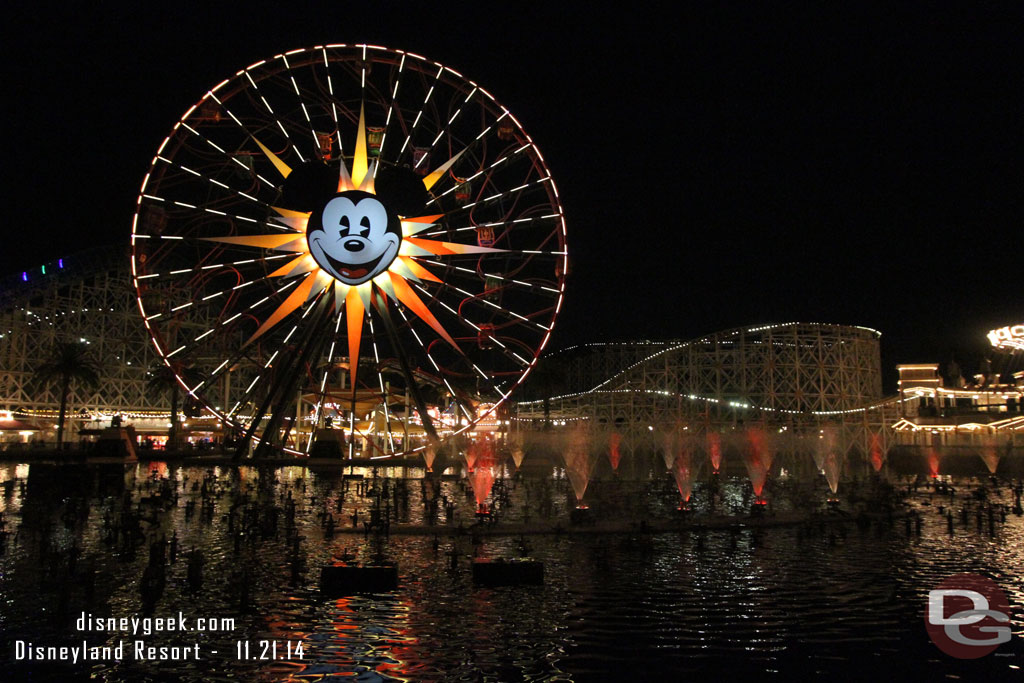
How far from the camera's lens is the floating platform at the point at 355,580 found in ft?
47.3

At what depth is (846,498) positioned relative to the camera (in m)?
31.0

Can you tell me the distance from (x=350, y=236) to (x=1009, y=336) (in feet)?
204

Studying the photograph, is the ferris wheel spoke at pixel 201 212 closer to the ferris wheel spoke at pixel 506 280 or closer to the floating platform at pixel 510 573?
the ferris wheel spoke at pixel 506 280

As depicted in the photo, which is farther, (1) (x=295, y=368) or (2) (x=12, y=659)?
(1) (x=295, y=368)

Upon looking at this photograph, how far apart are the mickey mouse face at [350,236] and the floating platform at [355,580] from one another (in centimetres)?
1206

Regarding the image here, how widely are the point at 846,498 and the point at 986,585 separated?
1617cm

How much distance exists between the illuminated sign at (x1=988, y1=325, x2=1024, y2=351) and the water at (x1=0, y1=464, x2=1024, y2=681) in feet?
163

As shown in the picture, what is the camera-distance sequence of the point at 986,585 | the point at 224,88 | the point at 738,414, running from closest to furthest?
1. the point at 986,585
2. the point at 224,88
3. the point at 738,414

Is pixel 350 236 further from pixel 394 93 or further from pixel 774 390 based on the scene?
pixel 774 390

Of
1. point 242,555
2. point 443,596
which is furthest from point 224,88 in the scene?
point 443,596

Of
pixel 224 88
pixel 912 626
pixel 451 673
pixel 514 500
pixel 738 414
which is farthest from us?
pixel 738 414

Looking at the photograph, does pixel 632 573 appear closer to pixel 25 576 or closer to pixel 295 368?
pixel 25 576

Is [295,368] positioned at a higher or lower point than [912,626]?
higher

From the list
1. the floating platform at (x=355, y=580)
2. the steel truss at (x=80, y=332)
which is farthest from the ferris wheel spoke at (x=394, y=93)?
the steel truss at (x=80, y=332)
